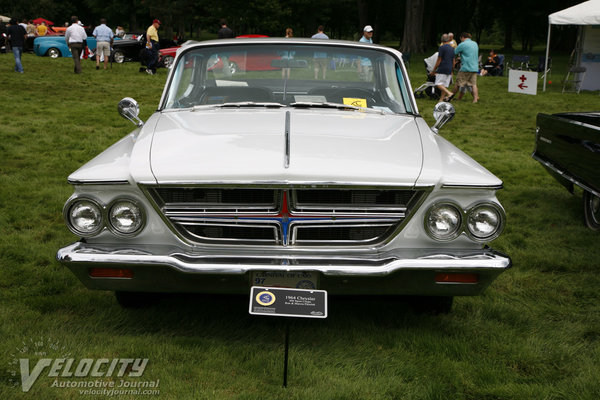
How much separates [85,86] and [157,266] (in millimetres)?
14857

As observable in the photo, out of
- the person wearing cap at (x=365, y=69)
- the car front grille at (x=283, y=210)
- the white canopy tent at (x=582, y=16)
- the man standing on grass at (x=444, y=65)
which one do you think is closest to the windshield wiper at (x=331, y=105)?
the person wearing cap at (x=365, y=69)

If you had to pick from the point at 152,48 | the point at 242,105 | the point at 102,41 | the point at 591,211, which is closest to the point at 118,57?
the point at 102,41

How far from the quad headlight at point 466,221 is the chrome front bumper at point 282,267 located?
93 mm

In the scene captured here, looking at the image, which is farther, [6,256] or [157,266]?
[6,256]

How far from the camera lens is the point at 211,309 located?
3.95m

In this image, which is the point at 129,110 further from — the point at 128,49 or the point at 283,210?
the point at 128,49

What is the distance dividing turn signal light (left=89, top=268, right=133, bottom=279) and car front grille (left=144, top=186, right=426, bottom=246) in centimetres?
33

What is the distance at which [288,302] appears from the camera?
9.25ft

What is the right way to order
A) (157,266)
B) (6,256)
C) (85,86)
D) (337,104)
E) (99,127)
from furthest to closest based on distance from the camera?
1. (85,86)
2. (99,127)
3. (6,256)
4. (337,104)
5. (157,266)

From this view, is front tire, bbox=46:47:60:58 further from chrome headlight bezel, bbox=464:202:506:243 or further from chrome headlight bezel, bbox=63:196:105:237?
chrome headlight bezel, bbox=464:202:506:243

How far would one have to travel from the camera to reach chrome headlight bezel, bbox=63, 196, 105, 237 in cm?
323

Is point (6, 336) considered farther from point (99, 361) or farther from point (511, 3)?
point (511, 3)

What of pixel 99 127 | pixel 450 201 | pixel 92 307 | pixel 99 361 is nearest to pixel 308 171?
pixel 450 201

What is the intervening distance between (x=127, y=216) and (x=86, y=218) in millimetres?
216
